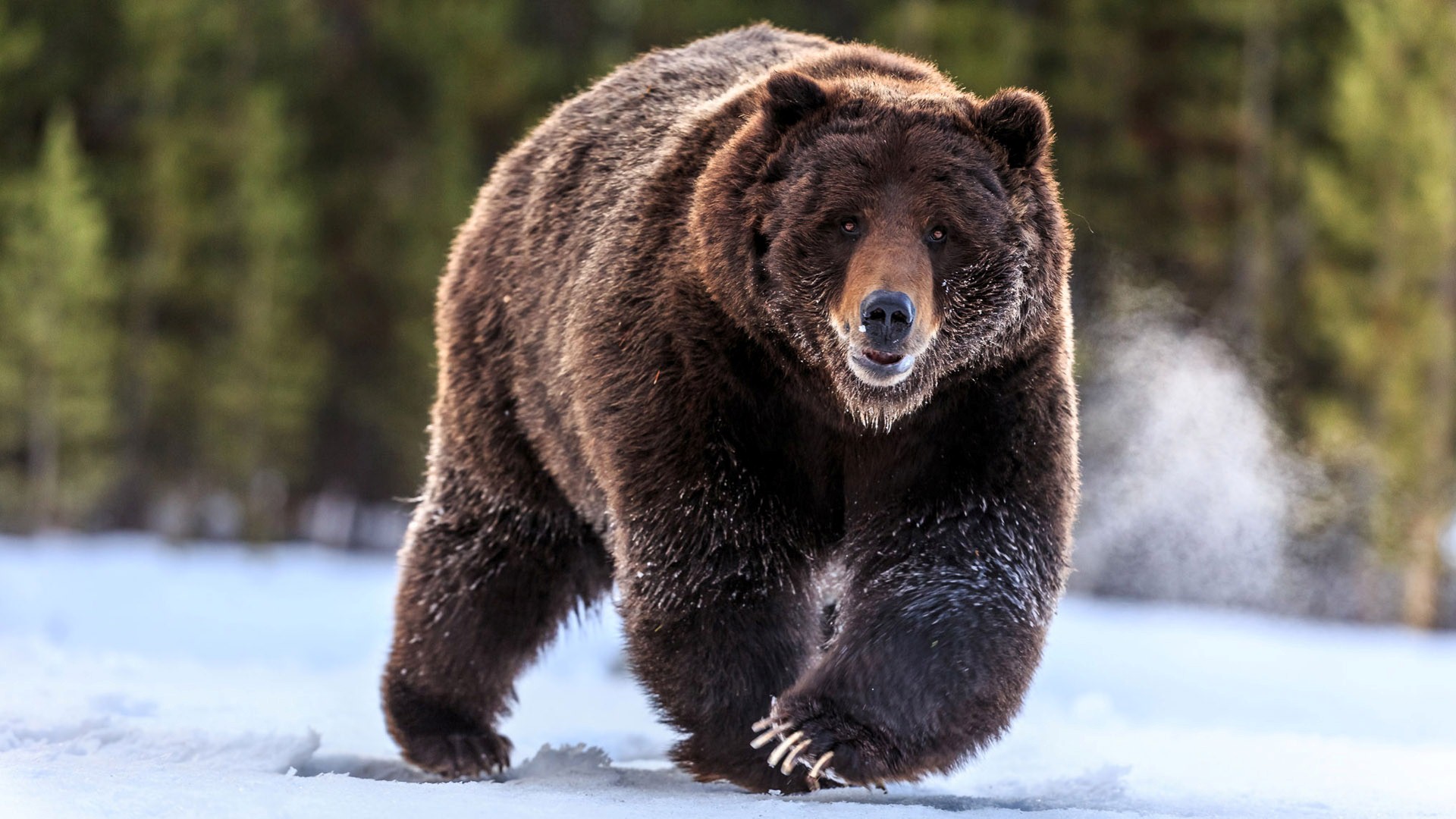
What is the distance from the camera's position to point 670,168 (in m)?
5.34

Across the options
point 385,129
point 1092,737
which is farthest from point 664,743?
point 385,129

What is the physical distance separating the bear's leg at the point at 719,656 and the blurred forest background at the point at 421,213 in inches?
536

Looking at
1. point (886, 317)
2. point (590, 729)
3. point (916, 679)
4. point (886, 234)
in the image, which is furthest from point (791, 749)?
point (590, 729)

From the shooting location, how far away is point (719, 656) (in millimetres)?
4824

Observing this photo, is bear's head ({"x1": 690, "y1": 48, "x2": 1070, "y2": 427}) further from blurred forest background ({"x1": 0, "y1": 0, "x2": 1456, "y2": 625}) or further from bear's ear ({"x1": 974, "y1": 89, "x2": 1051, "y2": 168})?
blurred forest background ({"x1": 0, "y1": 0, "x2": 1456, "y2": 625})

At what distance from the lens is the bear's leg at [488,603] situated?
6.09 m

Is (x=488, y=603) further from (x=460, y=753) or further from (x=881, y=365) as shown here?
(x=881, y=365)

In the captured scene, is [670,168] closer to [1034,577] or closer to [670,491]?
[670,491]

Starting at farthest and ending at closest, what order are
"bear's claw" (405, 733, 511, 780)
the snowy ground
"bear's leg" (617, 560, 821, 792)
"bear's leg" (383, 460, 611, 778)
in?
1. "bear's leg" (383, 460, 611, 778)
2. "bear's claw" (405, 733, 511, 780)
3. "bear's leg" (617, 560, 821, 792)
4. the snowy ground

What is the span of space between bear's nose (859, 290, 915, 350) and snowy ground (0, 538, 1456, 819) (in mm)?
1188

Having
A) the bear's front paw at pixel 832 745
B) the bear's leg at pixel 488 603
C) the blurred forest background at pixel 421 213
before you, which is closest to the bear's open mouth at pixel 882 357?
the bear's front paw at pixel 832 745

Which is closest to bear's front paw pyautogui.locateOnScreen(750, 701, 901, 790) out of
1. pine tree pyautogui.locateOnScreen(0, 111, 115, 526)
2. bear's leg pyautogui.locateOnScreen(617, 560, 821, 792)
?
bear's leg pyautogui.locateOnScreen(617, 560, 821, 792)

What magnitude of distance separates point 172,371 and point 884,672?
1959 centimetres

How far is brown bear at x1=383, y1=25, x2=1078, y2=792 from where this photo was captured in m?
4.58
